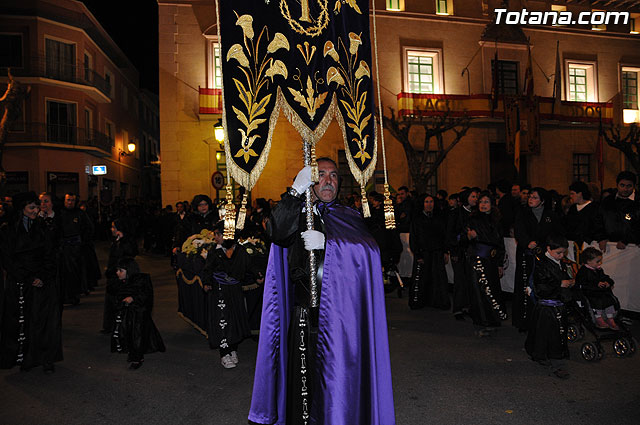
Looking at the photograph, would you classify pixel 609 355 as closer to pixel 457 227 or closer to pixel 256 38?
pixel 457 227

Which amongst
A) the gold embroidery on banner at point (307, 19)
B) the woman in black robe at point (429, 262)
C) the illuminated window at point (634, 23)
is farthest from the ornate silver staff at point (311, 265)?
the illuminated window at point (634, 23)

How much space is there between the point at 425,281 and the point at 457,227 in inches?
62.8

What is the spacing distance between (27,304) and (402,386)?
4.54m

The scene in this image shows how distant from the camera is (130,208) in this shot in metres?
24.0

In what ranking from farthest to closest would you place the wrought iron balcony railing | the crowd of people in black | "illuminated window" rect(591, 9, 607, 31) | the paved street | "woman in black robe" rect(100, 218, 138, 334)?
the wrought iron balcony railing, "illuminated window" rect(591, 9, 607, 31), "woman in black robe" rect(100, 218, 138, 334), the crowd of people in black, the paved street

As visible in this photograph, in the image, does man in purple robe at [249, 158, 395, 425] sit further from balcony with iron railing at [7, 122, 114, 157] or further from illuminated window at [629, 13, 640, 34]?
balcony with iron railing at [7, 122, 114, 157]

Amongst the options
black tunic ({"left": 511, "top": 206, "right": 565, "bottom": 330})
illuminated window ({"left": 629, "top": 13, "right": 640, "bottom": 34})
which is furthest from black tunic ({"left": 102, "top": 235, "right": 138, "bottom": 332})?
illuminated window ({"left": 629, "top": 13, "right": 640, "bottom": 34})

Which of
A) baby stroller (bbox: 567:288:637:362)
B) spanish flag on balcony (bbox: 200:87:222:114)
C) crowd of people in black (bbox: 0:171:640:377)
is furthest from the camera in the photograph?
spanish flag on balcony (bbox: 200:87:222:114)

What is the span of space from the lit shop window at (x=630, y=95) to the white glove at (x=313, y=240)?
27.1 m

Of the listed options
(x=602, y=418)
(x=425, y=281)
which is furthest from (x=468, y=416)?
(x=425, y=281)

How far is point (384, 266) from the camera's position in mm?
6715

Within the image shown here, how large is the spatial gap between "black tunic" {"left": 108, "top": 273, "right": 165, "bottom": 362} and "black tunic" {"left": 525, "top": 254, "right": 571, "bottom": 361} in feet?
15.2

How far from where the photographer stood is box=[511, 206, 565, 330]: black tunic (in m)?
6.77

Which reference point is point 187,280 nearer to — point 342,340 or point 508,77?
point 342,340
